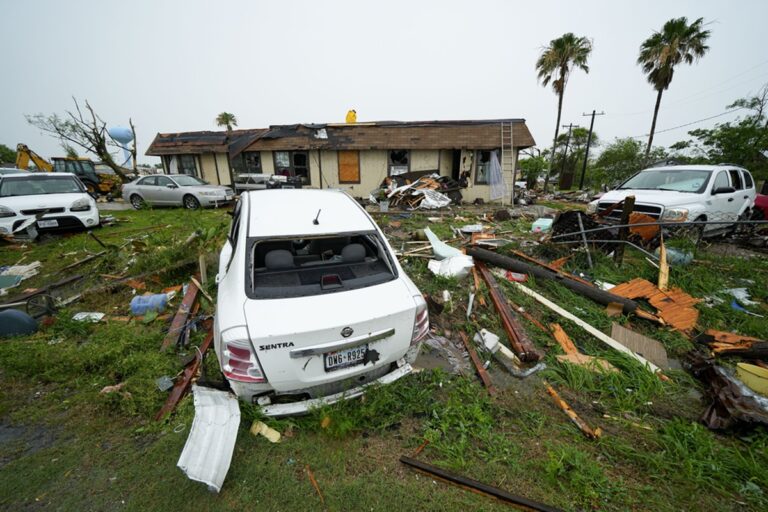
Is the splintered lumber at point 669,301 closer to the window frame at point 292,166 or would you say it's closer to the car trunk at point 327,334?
the car trunk at point 327,334

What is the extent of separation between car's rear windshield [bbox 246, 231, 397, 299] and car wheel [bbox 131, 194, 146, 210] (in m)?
13.2

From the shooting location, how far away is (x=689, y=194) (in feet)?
20.3

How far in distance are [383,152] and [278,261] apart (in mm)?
13646

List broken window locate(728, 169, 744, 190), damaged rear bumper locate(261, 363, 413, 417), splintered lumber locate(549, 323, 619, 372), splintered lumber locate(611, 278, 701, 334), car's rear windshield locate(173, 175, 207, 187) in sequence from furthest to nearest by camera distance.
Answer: car's rear windshield locate(173, 175, 207, 187) → broken window locate(728, 169, 744, 190) → splintered lumber locate(611, 278, 701, 334) → splintered lumber locate(549, 323, 619, 372) → damaged rear bumper locate(261, 363, 413, 417)

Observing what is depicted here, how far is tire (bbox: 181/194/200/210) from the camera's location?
39.3ft

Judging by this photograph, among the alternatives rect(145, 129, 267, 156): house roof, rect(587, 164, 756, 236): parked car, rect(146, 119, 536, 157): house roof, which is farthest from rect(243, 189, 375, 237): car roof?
rect(145, 129, 267, 156): house roof

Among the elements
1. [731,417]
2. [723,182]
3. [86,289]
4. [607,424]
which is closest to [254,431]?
[607,424]

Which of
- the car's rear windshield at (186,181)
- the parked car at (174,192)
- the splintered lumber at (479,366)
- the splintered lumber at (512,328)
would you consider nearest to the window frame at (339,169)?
the parked car at (174,192)

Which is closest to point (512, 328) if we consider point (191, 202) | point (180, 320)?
point (180, 320)

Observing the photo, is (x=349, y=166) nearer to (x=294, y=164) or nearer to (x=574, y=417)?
(x=294, y=164)

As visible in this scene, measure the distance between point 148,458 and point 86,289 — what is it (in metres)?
4.16

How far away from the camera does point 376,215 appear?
1116 cm

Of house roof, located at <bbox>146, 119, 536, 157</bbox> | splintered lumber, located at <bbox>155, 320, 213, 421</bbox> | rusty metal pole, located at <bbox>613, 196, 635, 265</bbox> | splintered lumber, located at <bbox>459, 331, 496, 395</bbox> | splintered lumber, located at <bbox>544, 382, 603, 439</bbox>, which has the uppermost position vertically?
house roof, located at <bbox>146, 119, 536, 157</bbox>

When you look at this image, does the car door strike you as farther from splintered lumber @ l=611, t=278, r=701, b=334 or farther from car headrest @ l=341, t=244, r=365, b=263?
splintered lumber @ l=611, t=278, r=701, b=334
